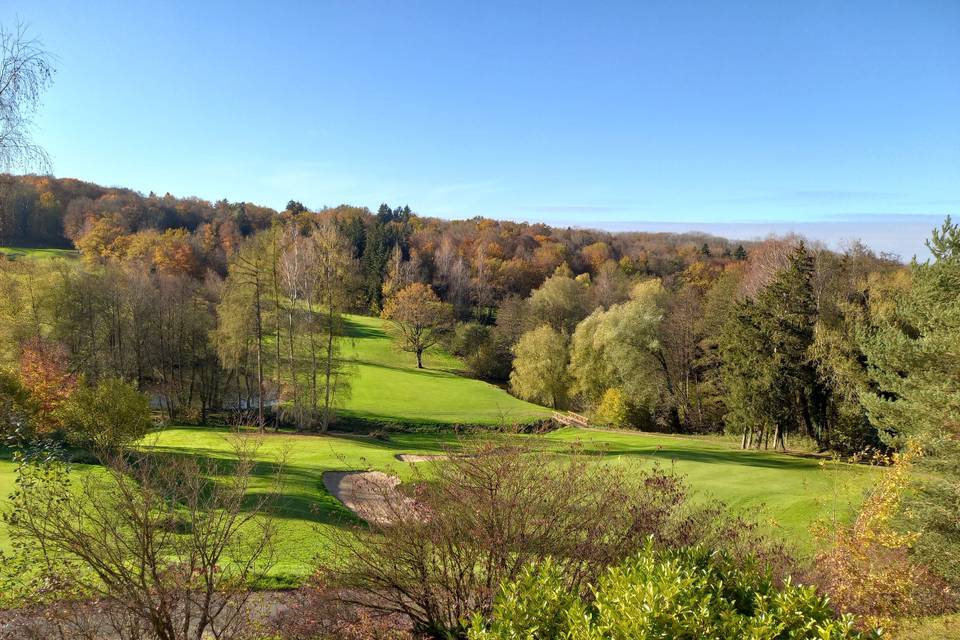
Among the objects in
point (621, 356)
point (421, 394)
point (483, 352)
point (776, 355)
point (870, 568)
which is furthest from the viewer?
point (483, 352)

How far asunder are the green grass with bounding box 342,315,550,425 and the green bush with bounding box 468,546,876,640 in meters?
28.5

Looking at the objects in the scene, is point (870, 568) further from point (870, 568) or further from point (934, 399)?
point (934, 399)

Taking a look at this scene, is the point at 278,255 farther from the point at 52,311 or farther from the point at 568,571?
the point at 568,571

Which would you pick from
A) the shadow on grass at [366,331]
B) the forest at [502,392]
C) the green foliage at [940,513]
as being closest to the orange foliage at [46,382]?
the forest at [502,392]

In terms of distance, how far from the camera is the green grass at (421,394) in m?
41.7

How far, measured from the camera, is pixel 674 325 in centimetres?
4528

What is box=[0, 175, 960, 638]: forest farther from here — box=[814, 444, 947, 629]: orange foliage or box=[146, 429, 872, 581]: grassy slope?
box=[146, 429, 872, 581]: grassy slope

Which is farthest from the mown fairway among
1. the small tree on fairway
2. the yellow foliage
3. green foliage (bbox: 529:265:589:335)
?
the small tree on fairway

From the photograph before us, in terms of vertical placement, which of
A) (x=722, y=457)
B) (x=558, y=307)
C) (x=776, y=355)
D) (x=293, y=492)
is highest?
(x=558, y=307)

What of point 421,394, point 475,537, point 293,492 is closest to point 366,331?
point 421,394

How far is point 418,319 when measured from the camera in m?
61.9

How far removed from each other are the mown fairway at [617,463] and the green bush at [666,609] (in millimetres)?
3634

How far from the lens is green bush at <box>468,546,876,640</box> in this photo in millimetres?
5121

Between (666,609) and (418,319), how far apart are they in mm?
57414
